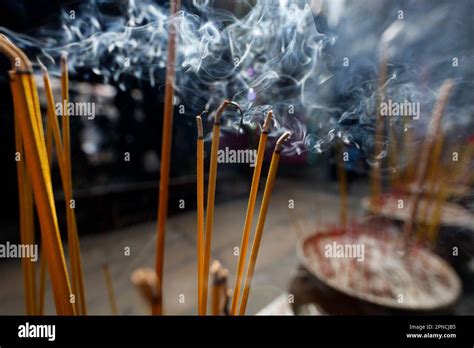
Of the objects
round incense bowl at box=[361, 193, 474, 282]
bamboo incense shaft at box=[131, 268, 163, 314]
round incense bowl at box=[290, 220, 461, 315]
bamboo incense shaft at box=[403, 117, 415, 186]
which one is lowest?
round incense bowl at box=[290, 220, 461, 315]

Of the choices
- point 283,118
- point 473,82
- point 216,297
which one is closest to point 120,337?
point 216,297

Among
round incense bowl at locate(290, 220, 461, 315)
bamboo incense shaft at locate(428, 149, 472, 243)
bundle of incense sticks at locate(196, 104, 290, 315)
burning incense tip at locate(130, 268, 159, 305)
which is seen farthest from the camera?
bamboo incense shaft at locate(428, 149, 472, 243)

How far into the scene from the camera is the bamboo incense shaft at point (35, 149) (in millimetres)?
401

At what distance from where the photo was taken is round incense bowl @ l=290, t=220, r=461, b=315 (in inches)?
27.3

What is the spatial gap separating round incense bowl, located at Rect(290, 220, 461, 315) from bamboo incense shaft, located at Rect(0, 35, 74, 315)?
2.23 feet

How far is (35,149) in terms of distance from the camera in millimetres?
412

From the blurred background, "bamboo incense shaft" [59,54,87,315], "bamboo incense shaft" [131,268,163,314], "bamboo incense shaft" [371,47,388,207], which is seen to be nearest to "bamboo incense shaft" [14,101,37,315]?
"bamboo incense shaft" [59,54,87,315]

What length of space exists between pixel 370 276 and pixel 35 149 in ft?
3.37

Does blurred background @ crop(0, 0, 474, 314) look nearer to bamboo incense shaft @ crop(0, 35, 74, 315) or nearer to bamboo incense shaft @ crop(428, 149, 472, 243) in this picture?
bamboo incense shaft @ crop(428, 149, 472, 243)

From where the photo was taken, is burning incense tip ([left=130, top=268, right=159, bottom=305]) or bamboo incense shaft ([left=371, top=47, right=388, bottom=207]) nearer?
burning incense tip ([left=130, top=268, right=159, bottom=305])

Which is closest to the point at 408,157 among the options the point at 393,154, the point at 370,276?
the point at 393,154

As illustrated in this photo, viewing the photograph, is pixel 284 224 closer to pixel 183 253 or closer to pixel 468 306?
pixel 183 253

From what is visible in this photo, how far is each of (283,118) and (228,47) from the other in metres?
0.28

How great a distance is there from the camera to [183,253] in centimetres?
129
